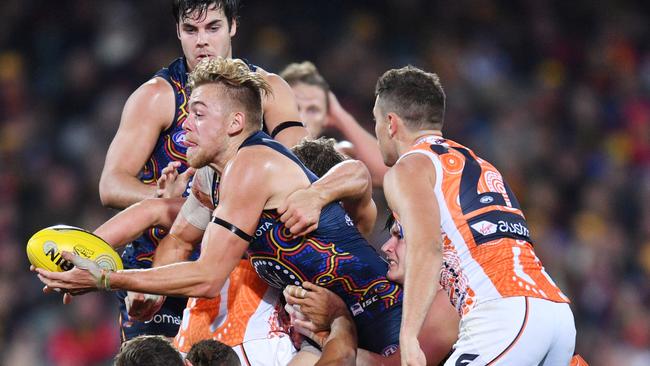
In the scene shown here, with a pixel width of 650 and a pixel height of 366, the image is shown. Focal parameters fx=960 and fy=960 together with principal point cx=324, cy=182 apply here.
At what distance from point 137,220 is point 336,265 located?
1.17 m

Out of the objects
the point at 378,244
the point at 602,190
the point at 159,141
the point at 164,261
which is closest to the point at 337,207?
the point at 164,261

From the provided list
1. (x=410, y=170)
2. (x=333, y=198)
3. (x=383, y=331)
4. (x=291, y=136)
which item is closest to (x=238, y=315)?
(x=383, y=331)

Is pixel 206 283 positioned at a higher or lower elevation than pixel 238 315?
higher

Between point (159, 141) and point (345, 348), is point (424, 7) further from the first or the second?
point (345, 348)

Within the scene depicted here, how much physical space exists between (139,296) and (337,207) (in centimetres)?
116

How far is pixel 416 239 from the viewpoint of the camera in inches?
165

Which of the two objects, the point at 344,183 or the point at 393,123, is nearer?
the point at 344,183

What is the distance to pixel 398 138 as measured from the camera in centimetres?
488

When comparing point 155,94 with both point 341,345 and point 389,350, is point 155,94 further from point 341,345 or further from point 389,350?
point 389,350

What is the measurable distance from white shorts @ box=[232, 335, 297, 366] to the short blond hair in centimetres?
114

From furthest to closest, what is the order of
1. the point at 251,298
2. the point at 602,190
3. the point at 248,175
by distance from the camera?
the point at 602,190 → the point at 251,298 → the point at 248,175

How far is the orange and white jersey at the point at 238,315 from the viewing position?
4961 mm

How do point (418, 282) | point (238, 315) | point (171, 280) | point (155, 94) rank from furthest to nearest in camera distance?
point (155, 94), point (238, 315), point (171, 280), point (418, 282)

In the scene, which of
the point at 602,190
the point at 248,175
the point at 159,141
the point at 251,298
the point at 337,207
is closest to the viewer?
the point at 248,175
